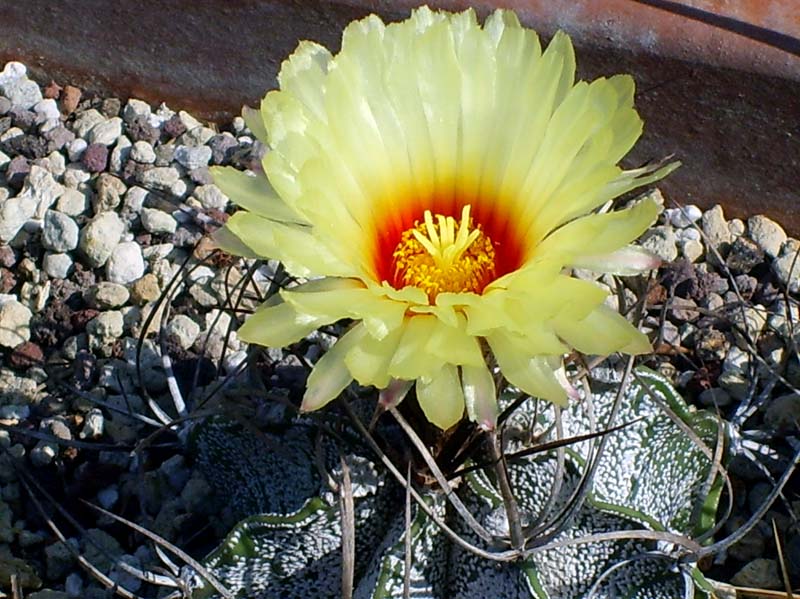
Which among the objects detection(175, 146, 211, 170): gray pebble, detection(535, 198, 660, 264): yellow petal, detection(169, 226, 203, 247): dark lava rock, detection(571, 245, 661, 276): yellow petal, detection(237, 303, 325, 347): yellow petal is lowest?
detection(169, 226, 203, 247): dark lava rock

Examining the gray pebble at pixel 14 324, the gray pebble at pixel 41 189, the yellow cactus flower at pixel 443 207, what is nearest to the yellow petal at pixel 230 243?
the yellow cactus flower at pixel 443 207

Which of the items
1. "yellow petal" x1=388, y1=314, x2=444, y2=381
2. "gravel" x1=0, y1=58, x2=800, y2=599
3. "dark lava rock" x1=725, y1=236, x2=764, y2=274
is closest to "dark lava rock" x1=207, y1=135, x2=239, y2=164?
"gravel" x1=0, y1=58, x2=800, y2=599

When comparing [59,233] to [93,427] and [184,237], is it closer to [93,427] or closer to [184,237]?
[184,237]

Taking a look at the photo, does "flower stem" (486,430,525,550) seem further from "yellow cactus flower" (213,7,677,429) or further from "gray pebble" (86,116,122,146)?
"gray pebble" (86,116,122,146)

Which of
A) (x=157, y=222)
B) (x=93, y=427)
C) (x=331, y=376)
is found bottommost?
(x=93, y=427)

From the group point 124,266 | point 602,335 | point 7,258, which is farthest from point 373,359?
point 7,258

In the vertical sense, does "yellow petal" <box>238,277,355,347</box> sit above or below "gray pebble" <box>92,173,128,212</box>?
above
